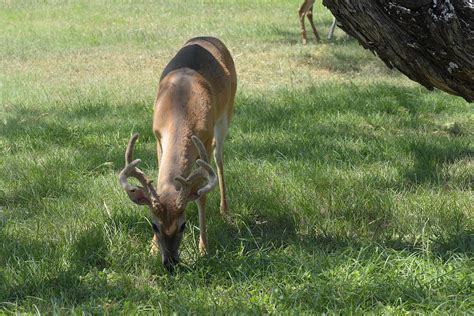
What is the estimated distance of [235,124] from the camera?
8.30 m

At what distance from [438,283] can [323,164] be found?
242cm

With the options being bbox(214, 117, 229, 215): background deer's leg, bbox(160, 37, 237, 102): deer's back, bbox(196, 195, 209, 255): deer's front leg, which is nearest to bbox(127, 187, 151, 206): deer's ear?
bbox(196, 195, 209, 255): deer's front leg

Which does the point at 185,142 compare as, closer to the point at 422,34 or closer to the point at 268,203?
the point at 268,203

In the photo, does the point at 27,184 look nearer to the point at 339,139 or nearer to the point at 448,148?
the point at 339,139

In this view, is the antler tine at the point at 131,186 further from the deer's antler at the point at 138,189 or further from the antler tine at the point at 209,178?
the antler tine at the point at 209,178

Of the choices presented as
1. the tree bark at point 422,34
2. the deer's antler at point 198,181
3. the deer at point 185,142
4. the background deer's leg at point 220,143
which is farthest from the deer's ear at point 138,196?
the tree bark at point 422,34

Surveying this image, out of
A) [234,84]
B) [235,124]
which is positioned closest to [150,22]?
[235,124]

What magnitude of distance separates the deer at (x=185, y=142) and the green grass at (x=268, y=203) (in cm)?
23

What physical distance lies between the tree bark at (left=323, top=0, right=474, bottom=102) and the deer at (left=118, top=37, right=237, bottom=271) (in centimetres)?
128

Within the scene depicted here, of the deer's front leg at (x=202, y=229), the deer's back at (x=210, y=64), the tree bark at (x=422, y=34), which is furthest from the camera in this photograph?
the deer's back at (x=210, y=64)

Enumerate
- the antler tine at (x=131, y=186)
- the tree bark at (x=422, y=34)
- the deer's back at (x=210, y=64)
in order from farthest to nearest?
the deer's back at (x=210, y=64)
the antler tine at (x=131, y=186)
the tree bark at (x=422, y=34)

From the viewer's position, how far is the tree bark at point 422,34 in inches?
173

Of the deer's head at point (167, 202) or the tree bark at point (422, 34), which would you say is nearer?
the tree bark at point (422, 34)

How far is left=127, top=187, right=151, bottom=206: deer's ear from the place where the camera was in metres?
4.84
